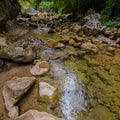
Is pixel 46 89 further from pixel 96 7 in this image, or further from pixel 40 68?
pixel 96 7

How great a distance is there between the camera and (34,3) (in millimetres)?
21641

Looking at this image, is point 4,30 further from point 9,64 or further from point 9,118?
point 9,118

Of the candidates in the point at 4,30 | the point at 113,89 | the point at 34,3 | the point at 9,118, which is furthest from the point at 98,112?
the point at 34,3

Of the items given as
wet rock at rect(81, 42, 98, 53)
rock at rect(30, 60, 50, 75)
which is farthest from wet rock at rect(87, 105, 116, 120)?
wet rock at rect(81, 42, 98, 53)

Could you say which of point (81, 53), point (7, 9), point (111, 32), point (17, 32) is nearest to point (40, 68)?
point (81, 53)

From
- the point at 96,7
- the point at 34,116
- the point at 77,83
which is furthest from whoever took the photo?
the point at 96,7

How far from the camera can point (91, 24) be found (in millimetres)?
8695

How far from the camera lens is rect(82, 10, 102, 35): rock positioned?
8062mm

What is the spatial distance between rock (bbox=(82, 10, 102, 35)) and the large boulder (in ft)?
10.5

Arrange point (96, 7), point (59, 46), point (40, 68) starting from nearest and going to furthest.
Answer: point (40, 68) → point (59, 46) → point (96, 7)

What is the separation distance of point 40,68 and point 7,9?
4.61 metres

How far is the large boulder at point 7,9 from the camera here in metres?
7.95

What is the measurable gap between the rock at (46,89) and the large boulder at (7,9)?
14.5 ft

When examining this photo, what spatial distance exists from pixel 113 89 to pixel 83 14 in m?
6.59
